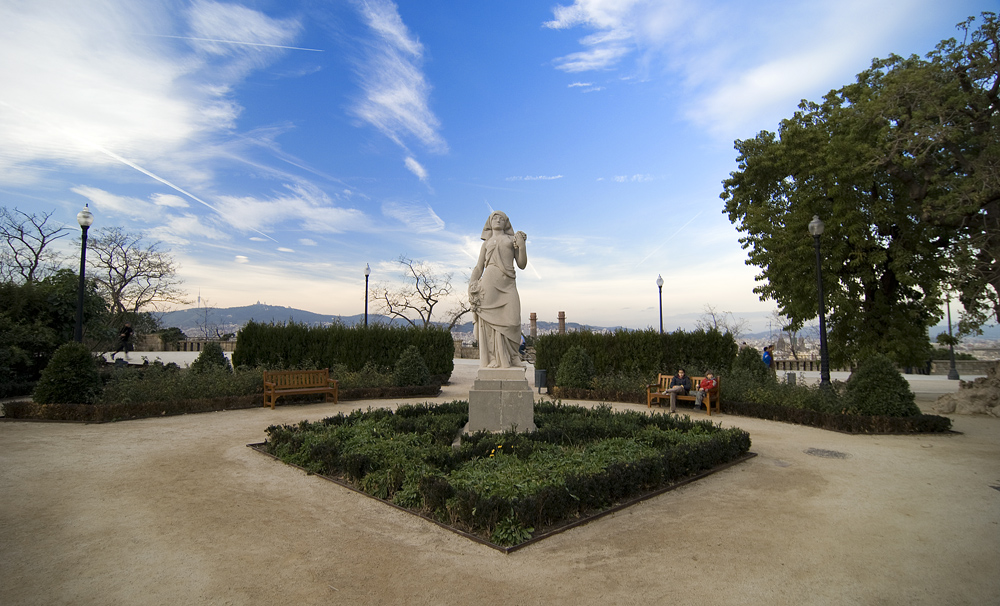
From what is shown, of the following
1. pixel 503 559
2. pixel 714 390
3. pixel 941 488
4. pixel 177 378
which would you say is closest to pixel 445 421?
pixel 503 559

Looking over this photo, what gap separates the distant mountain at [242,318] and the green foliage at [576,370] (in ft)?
26.7

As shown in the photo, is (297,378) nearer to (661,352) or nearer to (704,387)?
(704,387)

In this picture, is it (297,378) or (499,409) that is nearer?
(499,409)

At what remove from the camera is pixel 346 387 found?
14.9 meters

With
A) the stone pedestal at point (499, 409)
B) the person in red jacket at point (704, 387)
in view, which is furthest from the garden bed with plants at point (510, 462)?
the person in red jacket at point (704, 387)

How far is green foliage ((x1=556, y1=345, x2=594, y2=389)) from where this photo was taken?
15391 millimetres

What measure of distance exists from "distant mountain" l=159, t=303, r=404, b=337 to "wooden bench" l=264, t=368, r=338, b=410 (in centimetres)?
561

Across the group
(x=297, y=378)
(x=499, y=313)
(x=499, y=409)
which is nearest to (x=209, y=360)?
(x=297, y=378)

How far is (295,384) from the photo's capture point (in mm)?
13070

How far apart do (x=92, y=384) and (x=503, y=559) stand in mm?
10640

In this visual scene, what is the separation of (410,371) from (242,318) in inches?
430

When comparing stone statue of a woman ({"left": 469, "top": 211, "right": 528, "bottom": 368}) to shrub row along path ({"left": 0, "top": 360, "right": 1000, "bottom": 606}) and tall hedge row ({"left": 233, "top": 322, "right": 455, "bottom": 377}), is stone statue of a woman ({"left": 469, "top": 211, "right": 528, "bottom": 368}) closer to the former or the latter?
shrub row along path ({"left": 0, "top": 360, "right": 1000, "bottom": 606})

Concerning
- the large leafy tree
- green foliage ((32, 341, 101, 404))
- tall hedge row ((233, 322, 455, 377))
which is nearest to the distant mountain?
tall hedge row ((233, 322, 455, 377))

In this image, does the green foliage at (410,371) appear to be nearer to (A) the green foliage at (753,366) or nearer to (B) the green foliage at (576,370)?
(B) the green foliage at (576,370)
